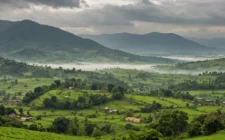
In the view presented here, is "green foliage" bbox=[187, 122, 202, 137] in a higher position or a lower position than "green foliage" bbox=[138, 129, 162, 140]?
lower

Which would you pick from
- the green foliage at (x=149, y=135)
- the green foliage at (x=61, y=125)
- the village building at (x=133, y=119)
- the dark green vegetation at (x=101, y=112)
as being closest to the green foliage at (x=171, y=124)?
the dark green vegetation at (x=101, y=112)

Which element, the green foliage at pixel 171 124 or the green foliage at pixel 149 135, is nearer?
the green foliage at pixel 149 135

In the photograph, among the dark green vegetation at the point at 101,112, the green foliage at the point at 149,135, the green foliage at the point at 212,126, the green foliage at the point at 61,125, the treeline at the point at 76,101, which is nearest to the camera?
the green foliage at the point at 149,135

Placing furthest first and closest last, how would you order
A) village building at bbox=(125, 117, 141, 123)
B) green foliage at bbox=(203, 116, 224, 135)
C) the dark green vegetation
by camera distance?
village building at bbox=(125, 117, 141, 123) → the dark green vegetation → green foliage at bbox=(203, 116, 224, 135)

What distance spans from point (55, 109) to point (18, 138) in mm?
92361

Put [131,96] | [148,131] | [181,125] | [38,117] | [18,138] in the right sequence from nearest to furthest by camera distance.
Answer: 1. [18,138]
2. [148,131]
3. [181,125]
4. [38,117]
5. [131,96]

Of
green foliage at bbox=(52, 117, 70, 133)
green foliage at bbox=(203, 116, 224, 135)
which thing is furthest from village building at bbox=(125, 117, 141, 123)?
green foliage at bbox=(203, 116, 224, 135)

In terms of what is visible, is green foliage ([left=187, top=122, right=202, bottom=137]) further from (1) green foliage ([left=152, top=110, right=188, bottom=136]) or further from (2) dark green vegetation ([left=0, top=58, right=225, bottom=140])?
(1) green foliage ([left=152, top=110, right=188, bottom=136])

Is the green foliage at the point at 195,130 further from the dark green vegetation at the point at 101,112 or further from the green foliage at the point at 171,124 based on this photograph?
the green foliage at the point at 171,124

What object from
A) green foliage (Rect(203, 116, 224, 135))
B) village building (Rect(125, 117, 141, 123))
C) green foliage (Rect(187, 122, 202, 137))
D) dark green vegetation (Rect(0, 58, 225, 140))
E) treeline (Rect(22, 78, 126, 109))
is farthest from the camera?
treeline (Rect(22, 78, 126, 109))

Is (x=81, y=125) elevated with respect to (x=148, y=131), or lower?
lower

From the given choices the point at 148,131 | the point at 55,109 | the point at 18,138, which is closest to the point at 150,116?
the point at 55,109

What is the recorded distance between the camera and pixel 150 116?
382 feet

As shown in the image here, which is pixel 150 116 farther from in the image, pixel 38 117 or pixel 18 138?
pixel 18 138
